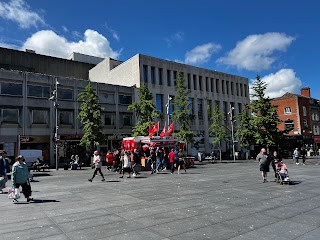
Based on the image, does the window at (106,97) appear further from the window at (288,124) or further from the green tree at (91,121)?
the window at (288,124)

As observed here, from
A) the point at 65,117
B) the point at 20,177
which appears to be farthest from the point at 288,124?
the point at 20,177

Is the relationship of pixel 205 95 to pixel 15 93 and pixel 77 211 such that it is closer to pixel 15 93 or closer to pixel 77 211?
pixel 15 93

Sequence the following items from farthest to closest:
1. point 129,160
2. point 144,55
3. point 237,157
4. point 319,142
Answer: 1. point 319,142
2. point 237,157
3. point 144,55
4. point 129,160

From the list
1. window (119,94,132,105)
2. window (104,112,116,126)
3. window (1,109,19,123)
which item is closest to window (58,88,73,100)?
window (104,112,116,126)

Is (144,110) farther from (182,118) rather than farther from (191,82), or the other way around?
(191,82)

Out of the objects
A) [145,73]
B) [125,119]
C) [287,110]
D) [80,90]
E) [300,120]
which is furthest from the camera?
[287,110]

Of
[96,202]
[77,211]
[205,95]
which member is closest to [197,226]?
[77,211]

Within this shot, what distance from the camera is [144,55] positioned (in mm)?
44156

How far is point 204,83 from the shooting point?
173 ft

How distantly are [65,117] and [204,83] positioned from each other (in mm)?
27523

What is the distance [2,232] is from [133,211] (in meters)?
3.50

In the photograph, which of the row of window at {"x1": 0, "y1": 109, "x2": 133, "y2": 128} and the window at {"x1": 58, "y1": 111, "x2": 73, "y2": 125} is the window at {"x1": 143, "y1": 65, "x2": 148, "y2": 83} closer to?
the row of window at {"x1": 0, "y1": 109, "x2": 133, "y2": 128}

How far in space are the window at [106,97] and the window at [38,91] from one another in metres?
7.31

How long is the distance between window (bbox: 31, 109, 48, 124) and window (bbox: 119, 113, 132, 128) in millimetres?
10603
